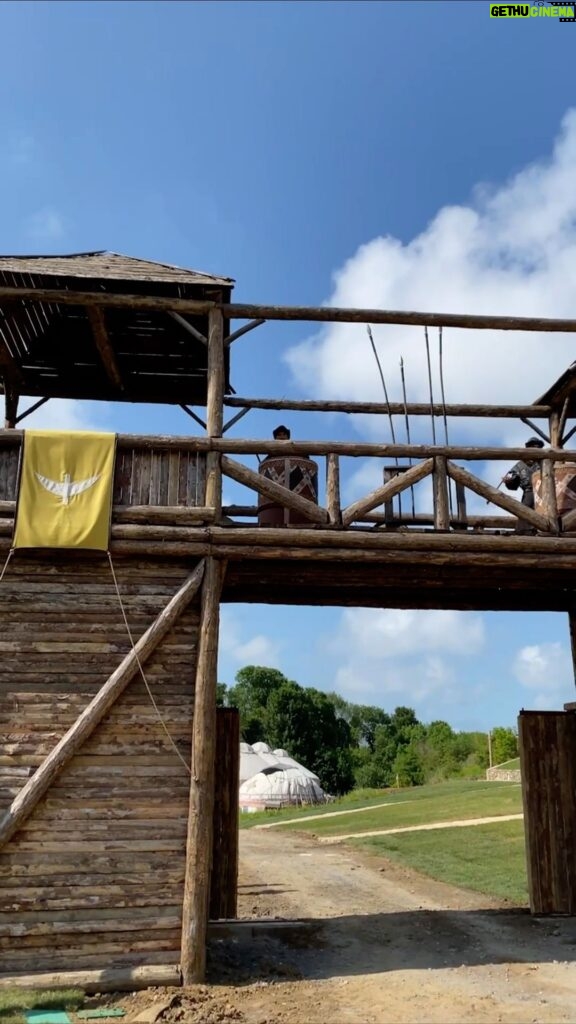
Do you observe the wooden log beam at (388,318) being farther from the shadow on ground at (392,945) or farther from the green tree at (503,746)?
the green tree at (503,746)

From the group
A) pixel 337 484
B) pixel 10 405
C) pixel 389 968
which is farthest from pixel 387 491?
pixel 10 405

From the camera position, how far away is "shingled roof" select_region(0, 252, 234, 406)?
1036cm

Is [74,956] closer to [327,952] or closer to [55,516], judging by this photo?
[327,952]

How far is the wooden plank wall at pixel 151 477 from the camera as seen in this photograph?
32.1 ft

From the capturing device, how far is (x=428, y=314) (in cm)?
1077

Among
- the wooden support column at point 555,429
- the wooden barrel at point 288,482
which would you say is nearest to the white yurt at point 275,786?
the wooden support column at point 555,429

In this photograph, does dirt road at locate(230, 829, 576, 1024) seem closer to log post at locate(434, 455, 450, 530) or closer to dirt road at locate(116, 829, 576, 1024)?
dirt road at locate(116, 829, 576, 1024)

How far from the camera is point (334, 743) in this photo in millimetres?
76125

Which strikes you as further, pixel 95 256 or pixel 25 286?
pixel 95 256

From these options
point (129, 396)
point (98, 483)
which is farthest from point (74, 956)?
point (129, 396)

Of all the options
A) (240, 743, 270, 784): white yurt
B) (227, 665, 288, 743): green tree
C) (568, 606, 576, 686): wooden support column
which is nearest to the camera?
(568, 606, 576, 686): wooden support column

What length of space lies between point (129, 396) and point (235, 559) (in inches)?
200

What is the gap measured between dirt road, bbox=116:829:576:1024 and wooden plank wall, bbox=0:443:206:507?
5141 millimetres

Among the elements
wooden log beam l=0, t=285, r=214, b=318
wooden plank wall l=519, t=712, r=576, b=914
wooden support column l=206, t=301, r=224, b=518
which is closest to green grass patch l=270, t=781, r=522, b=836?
wooden plank wall l=519, t=712, r=576, b=914
